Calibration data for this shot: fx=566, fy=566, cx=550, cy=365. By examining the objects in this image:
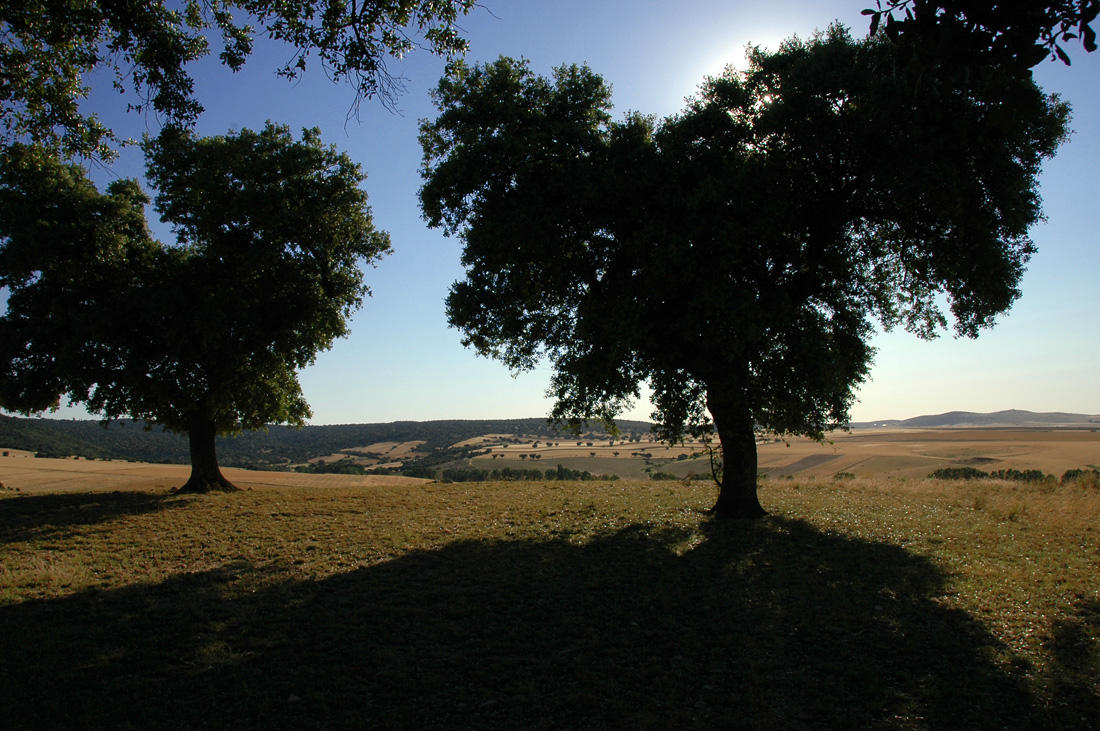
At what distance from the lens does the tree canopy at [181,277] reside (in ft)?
63.3

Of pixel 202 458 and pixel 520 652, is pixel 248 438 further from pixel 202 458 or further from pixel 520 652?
pixel 520 652

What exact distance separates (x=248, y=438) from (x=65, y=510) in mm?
98428

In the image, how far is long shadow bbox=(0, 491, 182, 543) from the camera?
46.9 feet

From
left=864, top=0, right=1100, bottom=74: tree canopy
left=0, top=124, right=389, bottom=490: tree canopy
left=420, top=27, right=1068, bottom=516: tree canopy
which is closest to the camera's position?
left=864, top=0, right=1100, bottom=74: tree canopy

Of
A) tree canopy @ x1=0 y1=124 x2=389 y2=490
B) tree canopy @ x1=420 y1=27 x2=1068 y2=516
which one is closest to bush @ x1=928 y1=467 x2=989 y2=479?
tree canopy @ x1=420 y1=27 x2=1068 y2=516

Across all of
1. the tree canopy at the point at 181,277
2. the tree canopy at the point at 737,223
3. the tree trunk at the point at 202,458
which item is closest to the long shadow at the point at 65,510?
the tree trunk at the point at 202,458

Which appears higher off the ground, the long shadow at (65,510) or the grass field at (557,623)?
the long shadow at (65,510)

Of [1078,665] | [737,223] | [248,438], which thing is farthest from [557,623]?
[248,438]

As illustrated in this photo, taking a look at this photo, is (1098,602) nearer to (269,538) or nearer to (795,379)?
(795,379)

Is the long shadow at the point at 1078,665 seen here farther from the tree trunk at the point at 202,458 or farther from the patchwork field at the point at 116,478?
the patchwork field at the point at 116,478

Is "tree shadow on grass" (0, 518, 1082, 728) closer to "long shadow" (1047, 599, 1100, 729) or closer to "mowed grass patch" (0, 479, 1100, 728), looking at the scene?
"mowed grass patch" (0, 479, 1100, 728)

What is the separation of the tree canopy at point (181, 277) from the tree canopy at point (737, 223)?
25.2ft

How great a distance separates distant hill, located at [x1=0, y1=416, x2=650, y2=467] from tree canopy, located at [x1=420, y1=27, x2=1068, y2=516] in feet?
92.6

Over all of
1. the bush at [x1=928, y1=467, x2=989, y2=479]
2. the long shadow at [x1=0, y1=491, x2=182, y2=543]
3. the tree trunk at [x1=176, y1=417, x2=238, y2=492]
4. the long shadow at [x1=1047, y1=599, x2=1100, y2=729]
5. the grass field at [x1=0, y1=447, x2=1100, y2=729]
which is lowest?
the bush at [x1=928, y1=467, x2=989, y2=479]
